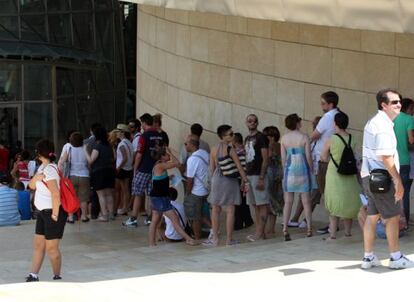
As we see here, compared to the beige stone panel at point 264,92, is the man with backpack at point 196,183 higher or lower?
lower

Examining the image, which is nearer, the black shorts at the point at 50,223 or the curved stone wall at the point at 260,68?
the black shorts at the point at 50,223

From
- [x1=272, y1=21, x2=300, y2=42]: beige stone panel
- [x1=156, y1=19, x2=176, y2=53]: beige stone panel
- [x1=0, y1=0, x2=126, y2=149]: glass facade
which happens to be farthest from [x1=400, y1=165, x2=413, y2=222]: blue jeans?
[x1=0, y1=0, x2=126, y2=149]: glass facade

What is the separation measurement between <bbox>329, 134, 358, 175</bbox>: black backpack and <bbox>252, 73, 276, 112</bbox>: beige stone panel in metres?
4.14

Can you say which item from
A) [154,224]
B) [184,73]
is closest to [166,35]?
[184,73]

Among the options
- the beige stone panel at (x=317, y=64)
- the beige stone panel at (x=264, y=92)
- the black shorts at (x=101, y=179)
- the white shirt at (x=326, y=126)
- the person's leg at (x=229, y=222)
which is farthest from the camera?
the black shorts at (x=101, y=179)

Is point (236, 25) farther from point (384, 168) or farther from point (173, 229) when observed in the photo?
point (384, 168)

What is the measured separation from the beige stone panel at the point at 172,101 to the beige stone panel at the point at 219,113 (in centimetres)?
196

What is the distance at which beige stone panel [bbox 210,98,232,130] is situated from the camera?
53.5 feet

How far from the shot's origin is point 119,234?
14.6m

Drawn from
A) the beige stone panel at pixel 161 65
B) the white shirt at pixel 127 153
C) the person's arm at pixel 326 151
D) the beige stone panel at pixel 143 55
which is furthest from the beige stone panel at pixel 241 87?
the beige stone panel at pixel 143 55

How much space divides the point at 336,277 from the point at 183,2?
21.1 feet

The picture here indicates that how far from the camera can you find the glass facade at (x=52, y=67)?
28375mm

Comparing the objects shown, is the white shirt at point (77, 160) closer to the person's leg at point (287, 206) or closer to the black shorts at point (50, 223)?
the person's leg at point (287, 206)

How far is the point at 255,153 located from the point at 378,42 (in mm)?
2265
